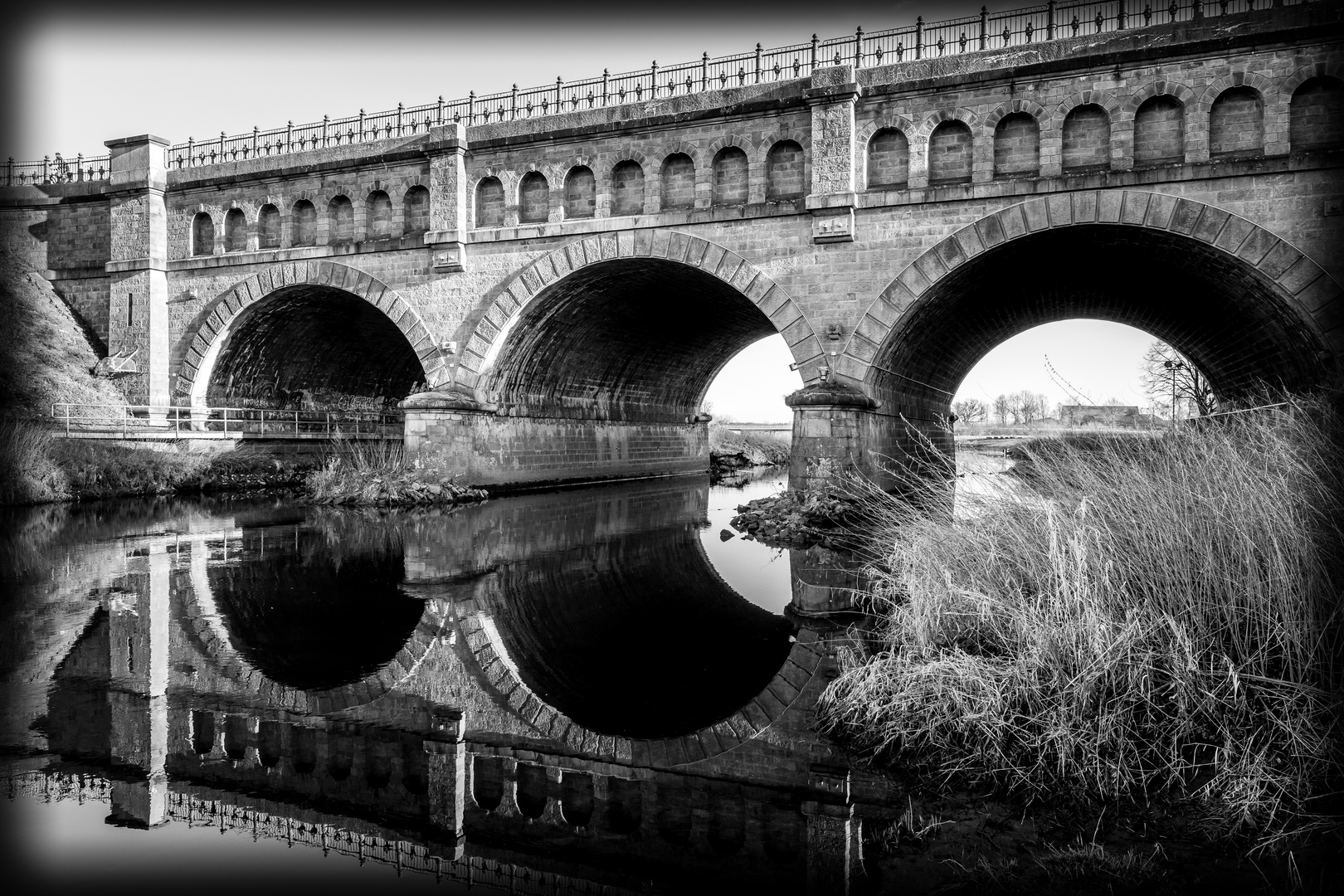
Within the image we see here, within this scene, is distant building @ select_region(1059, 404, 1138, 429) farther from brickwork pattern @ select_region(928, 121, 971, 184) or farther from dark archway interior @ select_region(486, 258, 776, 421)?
dark archway interior @ select_region(486, 258, 776, 421)

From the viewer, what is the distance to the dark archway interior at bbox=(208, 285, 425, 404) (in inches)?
977

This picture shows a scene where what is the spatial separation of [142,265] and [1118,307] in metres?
27.3

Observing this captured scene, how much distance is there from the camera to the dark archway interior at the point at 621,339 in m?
21.7

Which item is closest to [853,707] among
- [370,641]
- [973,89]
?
[370,641]

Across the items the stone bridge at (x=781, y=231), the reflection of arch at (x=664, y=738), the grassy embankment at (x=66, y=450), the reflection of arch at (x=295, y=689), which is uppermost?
the stone bridge at (x=781, y=231)

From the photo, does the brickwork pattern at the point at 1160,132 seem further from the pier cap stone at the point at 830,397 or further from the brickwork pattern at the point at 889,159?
the pier cap stone at the point at 830,397

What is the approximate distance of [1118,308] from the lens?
23.6m

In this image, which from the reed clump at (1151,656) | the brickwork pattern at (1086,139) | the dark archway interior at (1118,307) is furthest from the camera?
the brickwork pattern at (1086,139)

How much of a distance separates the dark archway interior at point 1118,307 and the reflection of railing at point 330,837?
14.8 m

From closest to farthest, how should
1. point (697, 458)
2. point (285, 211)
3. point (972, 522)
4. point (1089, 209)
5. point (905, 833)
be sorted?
point (905, 833)
point (972, 522)
point (1089, 209)
point (285, 211)
point (697, 458)

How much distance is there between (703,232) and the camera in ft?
62.8

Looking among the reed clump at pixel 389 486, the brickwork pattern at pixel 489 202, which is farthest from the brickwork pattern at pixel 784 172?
the reed clump at pixel 389 486

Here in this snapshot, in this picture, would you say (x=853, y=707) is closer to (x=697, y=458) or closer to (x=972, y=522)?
(x=972, y=522)

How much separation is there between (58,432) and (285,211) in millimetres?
8070
